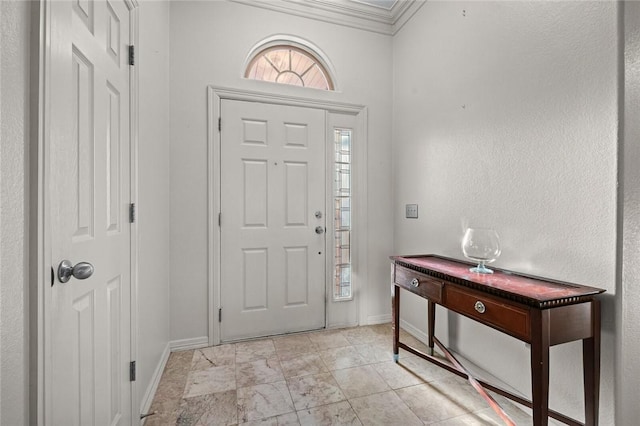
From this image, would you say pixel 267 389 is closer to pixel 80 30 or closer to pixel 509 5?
pixel 80 30

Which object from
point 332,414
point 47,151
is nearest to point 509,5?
point 47,151

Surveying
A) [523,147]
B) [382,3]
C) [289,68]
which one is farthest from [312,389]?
[382,3]

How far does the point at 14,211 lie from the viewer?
2.16 ft

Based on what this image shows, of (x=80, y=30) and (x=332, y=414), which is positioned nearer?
(x=80, y=30)

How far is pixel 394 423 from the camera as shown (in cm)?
153

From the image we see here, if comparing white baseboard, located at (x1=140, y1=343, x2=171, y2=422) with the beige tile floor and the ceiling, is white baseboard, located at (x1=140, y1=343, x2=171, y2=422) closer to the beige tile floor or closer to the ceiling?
the beige tile floor

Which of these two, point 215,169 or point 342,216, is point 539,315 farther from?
point 215,169

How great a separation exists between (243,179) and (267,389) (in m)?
1.58

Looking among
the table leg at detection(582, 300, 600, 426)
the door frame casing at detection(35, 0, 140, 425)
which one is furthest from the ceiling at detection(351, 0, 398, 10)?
the table leg at detection(582, 300, 600, 426)

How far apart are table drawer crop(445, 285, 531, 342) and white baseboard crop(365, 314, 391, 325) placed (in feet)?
4.26

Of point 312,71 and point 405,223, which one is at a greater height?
point 312,71

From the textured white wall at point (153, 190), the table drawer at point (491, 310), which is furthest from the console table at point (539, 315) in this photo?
the textured white wall at point (153, 190)

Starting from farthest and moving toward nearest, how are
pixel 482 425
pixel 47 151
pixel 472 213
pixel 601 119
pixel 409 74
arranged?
pixel 409 74 < pixel 472 213 < pixel 482 425 < pixel 601 119 < pixel 47 151

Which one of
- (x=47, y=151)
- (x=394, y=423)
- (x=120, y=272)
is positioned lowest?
(x=394, y=423)
